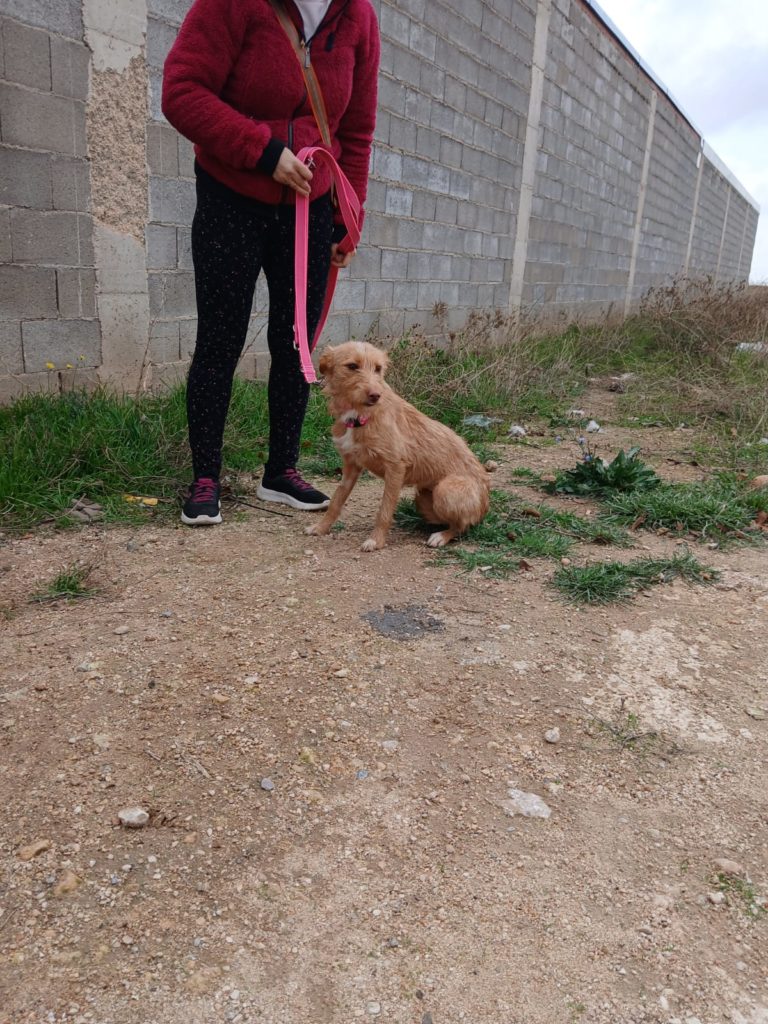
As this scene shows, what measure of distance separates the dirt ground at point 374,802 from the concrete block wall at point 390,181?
1.76 m

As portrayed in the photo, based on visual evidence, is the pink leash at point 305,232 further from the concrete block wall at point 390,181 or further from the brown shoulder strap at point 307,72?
the concrete block wall at point 390,181

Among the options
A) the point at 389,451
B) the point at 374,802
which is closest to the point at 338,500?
the point at 389,451

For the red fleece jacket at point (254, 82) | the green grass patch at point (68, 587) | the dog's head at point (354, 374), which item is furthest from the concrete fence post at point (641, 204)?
the green grass patch at point (68, 587)

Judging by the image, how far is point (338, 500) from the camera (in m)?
3.03

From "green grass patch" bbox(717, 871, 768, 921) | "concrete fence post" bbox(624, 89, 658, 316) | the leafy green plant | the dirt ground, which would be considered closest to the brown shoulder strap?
the dirt ground

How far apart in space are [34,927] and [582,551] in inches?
91.0

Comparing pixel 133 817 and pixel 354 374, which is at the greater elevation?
pixel 354 374

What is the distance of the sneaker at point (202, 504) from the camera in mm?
3049

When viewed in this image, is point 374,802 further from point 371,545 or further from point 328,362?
point 328,362

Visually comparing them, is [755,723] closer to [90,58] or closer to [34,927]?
[34,927]

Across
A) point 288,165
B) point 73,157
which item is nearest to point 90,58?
point 73,157

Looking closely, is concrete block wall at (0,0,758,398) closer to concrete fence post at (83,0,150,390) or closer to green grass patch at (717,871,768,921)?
concrete fence post at (83,0,150,390)

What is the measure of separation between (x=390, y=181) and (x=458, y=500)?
3.95m

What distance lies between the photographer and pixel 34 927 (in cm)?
126
